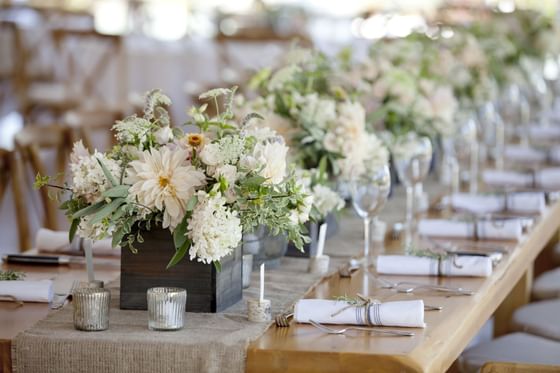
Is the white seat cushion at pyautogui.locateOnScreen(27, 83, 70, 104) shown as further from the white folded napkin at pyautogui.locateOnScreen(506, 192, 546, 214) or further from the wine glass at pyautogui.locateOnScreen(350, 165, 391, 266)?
the wine glass at pyautogui.locateOnScreen(350, 165, 391, 266)

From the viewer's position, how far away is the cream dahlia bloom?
6.46 ft

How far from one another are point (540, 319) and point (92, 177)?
1761 mm

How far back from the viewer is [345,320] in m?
1.98

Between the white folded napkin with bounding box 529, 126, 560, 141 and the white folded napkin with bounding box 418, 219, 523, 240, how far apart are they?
2667mm

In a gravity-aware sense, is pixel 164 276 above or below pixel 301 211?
below

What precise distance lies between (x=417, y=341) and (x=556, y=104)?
17.3 feet

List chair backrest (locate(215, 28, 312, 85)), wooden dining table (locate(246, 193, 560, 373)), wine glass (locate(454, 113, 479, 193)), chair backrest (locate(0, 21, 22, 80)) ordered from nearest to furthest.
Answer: wooden dining table (locate(246, 193, 560, 373))
wine glass (locate(454, 113, 479, 193))
chair backrest (locate(215, 28, 312, 85))
chair backrest (locate(0, 21, 22, 80))

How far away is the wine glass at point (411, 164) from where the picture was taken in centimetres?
316

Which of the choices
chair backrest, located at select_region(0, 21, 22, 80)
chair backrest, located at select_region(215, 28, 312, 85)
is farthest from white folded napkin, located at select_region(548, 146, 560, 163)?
chair backrest, located at select_region(0, 21, 22, 80)

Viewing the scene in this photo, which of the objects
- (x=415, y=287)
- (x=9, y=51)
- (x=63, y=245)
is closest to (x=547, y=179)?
(x=415, y=287)

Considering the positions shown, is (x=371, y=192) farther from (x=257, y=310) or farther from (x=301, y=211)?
(x=257, y=310)

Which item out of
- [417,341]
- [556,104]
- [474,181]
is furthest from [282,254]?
[556,104]

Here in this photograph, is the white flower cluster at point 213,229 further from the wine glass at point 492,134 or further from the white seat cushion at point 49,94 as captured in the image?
the white seat cushion at point 49,94

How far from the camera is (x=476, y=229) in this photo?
2.98 m
